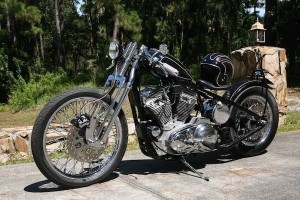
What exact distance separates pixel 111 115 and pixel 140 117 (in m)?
0.37

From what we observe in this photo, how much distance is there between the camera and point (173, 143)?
4.00m

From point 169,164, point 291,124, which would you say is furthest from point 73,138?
point 291,124

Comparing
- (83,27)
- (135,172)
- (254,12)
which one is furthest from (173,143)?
(83,27)

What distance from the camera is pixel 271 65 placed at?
A: 23.3ft

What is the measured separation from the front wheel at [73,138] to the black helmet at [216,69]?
41.3 inches

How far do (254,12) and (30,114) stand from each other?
23288 millimetres

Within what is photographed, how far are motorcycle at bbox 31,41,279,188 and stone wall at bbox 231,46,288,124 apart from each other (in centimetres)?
246

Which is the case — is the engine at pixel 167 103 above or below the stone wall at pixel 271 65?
below

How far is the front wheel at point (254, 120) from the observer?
4.72 metres

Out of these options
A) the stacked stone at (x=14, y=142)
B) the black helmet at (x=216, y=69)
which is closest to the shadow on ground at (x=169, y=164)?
the black helmet at (x=216, y=69)

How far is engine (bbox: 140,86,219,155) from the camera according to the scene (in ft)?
13.1

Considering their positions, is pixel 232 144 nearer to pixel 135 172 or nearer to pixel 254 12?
pixel 135 172

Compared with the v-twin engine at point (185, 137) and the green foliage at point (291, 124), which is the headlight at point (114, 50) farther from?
the green foliage at point (291, 124)

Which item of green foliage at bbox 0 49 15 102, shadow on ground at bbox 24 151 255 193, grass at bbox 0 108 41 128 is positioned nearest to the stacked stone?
shadow on ground at bbox 24 151 255 193
